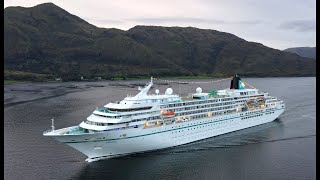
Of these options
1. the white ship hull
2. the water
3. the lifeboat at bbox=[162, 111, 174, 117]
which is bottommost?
the water

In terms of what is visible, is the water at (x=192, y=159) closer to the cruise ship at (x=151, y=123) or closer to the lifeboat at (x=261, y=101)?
the cruise ship at (x=151, y=123)

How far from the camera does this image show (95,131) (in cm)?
4162

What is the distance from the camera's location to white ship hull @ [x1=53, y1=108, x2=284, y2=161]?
136ft

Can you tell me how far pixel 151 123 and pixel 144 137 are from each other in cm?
213

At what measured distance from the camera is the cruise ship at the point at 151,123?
137 feet

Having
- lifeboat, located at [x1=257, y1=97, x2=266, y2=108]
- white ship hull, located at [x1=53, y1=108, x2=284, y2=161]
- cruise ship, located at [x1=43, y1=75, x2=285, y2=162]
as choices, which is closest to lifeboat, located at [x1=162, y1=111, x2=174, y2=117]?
cruise ship, located at [x1=43, y1=75, x2=285, y2=162]

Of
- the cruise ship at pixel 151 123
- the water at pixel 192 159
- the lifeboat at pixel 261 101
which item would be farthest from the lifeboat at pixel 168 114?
the lifeboat at pixel 261 101

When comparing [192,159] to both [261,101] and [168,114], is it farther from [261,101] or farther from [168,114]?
[261,101]

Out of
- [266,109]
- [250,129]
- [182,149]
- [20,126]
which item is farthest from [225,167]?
[20,126]

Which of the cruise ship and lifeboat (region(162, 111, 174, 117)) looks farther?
lifeboat (region(162, 111, 174, 117))

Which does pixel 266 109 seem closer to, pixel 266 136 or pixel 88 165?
pixel 266 136

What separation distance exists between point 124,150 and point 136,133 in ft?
8.79

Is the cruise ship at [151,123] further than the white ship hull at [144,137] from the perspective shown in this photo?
Yes

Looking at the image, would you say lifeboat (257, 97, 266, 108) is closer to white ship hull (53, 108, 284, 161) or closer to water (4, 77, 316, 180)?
water (4, 77, 316, 180)
